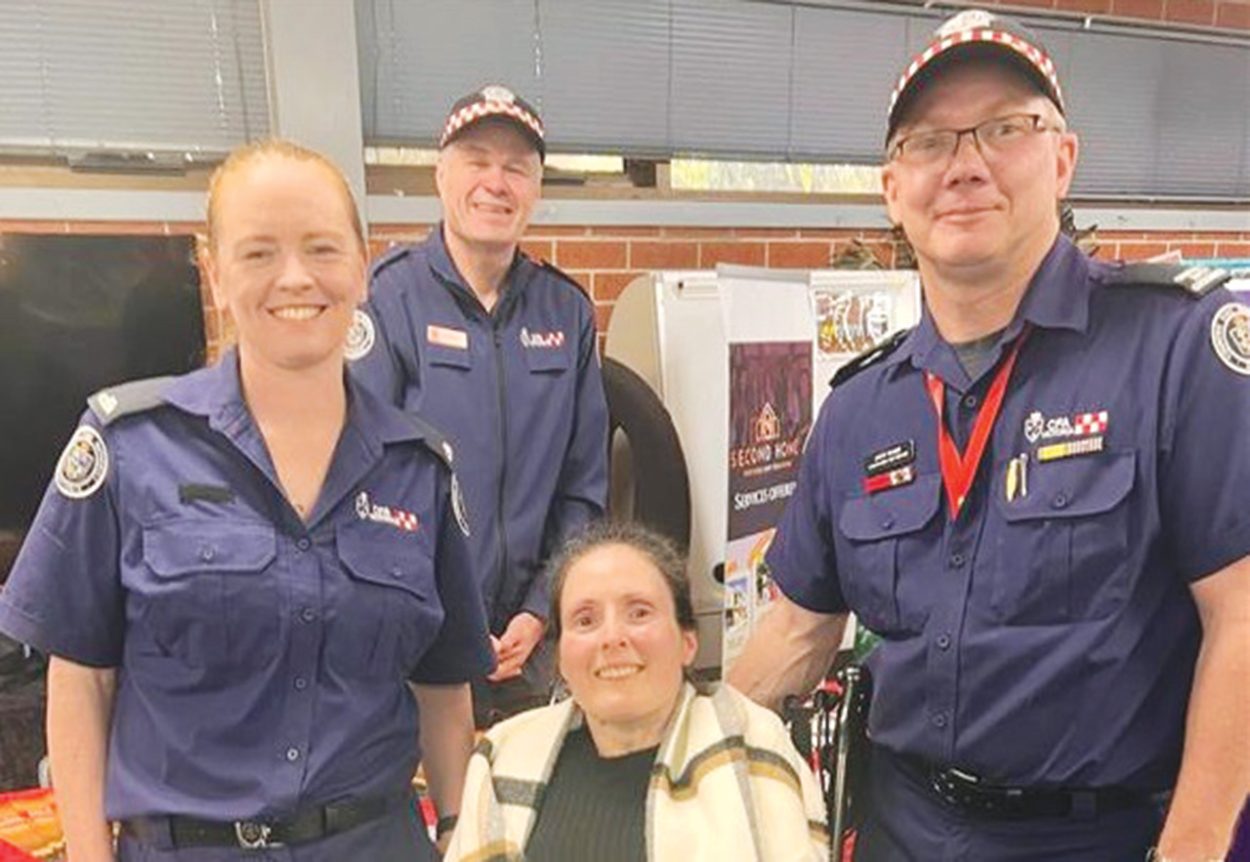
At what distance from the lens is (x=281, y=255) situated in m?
1.39

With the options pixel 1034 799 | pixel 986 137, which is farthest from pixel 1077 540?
pixel 986 137

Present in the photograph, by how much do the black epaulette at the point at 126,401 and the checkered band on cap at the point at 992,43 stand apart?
1.18 meters

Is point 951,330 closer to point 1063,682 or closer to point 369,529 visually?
point 1063,682

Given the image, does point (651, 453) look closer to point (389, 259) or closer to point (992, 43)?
point (389, 259)

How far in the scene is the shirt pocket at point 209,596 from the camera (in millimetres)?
1357

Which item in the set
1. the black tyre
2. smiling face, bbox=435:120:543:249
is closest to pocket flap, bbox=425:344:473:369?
smiling face, bbox=435:120:543:249

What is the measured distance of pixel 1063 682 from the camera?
1.37 meters

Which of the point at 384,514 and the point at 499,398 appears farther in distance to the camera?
the point at 499,398

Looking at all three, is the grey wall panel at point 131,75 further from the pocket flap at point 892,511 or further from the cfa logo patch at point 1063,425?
the cfa logo patch at point 1063,425

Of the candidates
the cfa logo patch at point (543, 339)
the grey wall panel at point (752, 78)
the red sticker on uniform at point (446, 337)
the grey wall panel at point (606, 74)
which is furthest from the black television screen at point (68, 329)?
the grey wall panel at point (606, 74)

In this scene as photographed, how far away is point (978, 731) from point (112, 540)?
48.8 inches

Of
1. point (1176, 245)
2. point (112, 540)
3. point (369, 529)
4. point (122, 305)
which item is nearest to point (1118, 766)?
point (369, 529)

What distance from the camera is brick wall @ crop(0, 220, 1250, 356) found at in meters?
3.25

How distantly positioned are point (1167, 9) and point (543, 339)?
12.5 ft
